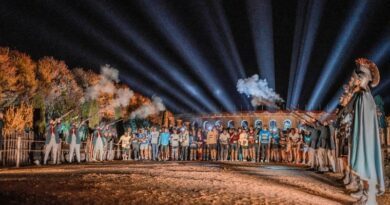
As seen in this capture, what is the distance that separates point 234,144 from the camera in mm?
25047

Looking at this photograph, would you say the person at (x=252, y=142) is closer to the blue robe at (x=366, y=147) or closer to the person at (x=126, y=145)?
the person at (x=126, y=145)

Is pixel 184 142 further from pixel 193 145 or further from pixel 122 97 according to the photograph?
pixel 122 97

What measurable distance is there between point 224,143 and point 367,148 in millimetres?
18208

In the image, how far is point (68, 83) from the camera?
137ft

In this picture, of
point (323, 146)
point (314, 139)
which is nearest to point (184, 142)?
point (314, 139)

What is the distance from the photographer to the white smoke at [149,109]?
55.6 metres

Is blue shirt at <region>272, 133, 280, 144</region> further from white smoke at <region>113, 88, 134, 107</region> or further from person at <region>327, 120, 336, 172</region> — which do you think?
white smoke at <region>113, 88, 134, 107</region>

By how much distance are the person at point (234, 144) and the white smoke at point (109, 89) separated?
22403mm

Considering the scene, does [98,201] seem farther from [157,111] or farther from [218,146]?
[157,111]

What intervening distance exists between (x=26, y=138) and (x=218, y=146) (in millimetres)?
11060

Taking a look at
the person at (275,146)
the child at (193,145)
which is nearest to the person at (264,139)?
the person at (275,146)

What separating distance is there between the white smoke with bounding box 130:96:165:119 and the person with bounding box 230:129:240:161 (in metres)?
30.3

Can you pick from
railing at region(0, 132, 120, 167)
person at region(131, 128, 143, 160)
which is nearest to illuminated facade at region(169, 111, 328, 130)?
person at region(131, 128, 143, 160)

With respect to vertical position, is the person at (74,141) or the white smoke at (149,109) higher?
the white smoke at (149,109)
